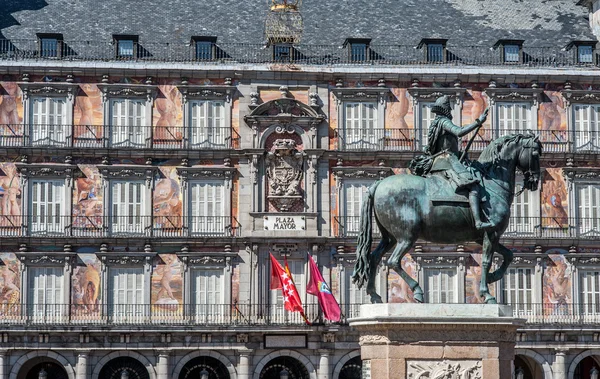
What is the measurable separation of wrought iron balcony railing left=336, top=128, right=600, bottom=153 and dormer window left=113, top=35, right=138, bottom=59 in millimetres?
9360

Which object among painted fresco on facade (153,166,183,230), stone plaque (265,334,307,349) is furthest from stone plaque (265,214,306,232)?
stone plaque (265,334,307,349)

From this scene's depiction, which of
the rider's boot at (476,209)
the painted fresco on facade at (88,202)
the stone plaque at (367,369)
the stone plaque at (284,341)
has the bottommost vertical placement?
the stone plaque at (367,369)

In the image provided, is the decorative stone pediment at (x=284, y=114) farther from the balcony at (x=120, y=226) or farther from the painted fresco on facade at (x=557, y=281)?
the painted fresco on facade at (x=557, y=281)

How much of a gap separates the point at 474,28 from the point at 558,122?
5899mm

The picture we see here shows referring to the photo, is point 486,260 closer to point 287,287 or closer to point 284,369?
point 287,287

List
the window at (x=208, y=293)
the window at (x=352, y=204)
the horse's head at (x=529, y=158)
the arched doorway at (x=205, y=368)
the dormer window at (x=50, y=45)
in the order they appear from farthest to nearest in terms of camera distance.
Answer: the window at (x=352, y=204) → the dormer window at (x=50, y=45) → the window at (x=208, y=293) → the arched doorway at (x=205, y=368) → the horse's head at (x=529, y=158)

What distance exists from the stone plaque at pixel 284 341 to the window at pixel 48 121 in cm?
1192

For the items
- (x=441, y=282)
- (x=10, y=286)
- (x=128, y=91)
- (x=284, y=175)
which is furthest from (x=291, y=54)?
(x=10, y=286)

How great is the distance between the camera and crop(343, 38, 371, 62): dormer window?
185ft

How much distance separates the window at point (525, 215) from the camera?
56.0 metres

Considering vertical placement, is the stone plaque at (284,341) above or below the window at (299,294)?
below

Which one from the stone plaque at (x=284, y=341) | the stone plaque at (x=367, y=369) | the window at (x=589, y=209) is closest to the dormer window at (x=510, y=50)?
the window at (x=589, y=209)

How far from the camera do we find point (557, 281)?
55.8 metres

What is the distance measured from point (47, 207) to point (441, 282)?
662 inches
